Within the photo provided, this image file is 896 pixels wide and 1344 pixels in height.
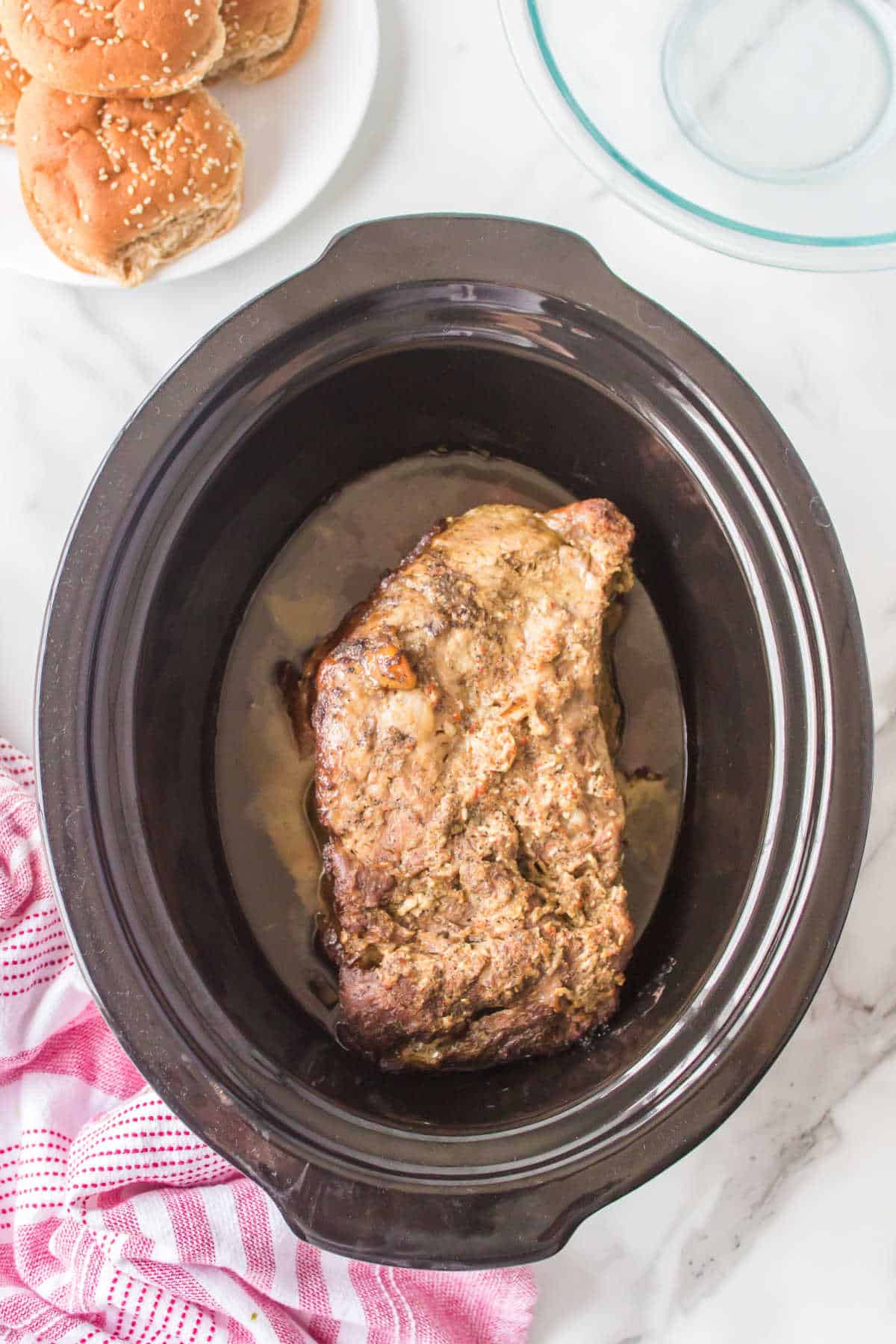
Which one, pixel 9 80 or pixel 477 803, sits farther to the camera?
pixel 9 80

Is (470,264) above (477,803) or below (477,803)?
above

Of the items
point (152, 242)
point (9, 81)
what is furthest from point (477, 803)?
point (9, 81)

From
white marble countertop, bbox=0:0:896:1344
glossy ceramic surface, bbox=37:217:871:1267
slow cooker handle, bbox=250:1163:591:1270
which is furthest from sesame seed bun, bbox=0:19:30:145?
slow cooker handle, bbox=250:1163:591:1270

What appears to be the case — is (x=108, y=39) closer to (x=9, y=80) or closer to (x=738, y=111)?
(x=9, y=80)

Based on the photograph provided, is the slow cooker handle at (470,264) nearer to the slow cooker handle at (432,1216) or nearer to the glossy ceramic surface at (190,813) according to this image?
the glossy ceramic surface at (190,813)

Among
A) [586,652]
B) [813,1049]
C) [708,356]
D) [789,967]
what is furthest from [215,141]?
[813,1049]

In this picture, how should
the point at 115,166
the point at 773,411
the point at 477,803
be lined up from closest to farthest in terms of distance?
the point at 477,803, the point at 115,166, the point at 773,411

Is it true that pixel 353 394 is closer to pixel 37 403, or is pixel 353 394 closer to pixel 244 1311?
pixel 37 403
